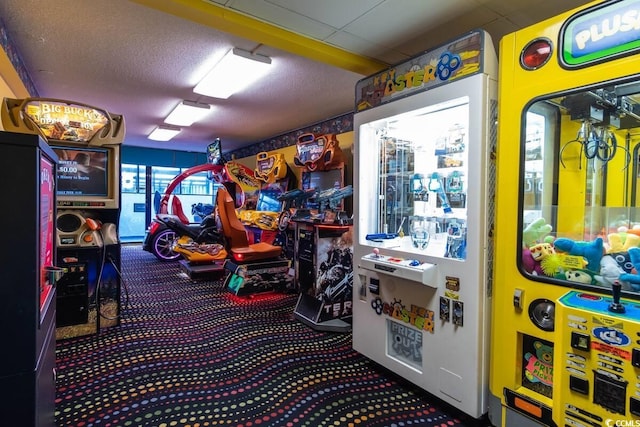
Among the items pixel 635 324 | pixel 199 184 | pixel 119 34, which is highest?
pixel 119 34

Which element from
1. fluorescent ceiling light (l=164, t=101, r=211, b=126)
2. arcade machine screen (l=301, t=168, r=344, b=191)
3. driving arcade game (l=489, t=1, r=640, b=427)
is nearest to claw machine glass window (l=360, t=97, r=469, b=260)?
driving arcade game (l=489, t=1, r=640, b=427)

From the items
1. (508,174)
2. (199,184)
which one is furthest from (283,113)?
(199,184)

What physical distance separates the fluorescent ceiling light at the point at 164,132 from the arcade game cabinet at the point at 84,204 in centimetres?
325

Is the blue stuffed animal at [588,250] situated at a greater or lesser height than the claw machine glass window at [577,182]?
lesser

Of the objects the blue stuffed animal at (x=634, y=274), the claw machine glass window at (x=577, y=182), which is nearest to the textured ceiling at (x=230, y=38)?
the claw machine glass window at (x=577, y=182)

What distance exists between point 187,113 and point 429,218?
4.07 meters

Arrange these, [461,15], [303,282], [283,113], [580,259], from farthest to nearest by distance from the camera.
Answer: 1. [283,113]
2. [303,282]
3. [461,15]
4. [580,259]

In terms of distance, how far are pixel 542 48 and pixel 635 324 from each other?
1299mm

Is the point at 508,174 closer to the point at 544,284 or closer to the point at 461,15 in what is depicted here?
the point at 544,284

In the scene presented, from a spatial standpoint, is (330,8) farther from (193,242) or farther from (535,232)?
(193,242)

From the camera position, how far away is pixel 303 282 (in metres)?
3.68

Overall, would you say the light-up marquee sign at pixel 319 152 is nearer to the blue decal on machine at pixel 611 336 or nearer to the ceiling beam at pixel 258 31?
the ceiling beam at pixel 258 31

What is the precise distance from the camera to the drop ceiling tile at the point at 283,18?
6.53 ft

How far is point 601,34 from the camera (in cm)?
146
